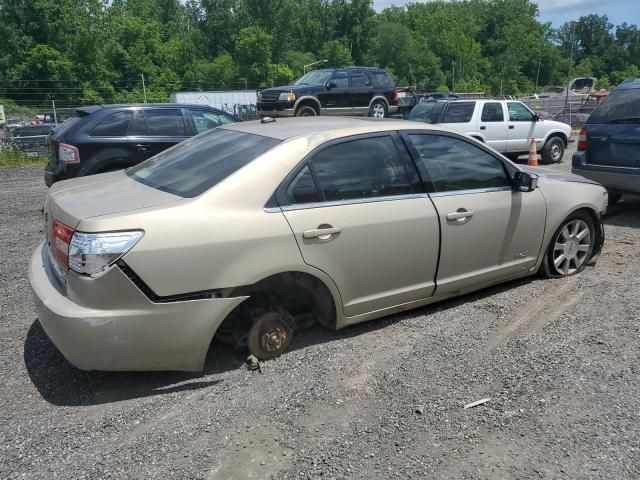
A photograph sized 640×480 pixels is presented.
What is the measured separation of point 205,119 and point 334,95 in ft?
28.5

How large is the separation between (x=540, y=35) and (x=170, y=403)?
124 metres

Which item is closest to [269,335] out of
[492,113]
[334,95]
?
[492,113]

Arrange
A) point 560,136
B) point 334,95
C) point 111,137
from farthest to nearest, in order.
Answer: point 334,95
point 560,136
point 111,137

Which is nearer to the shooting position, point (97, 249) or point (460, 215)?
point (97, 249)

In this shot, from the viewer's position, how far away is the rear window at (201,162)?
3.52 metres

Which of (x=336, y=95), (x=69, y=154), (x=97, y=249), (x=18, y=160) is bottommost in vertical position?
(x=18, y=160)

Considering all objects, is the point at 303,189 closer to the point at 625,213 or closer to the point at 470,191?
the point at 470,191

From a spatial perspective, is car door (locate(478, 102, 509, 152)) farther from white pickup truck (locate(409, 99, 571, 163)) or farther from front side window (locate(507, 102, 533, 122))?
front side window (locate(507, 102, 533, 122))

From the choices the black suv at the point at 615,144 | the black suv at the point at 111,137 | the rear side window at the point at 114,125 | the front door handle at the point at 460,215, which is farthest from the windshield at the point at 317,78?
the front door handle at the point at 460,215

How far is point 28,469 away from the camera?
2.64 meters

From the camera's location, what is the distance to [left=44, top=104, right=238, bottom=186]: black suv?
7.70 meters

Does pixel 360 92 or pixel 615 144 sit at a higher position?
pixel 360 92

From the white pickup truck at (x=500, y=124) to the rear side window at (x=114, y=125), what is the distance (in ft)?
21.9

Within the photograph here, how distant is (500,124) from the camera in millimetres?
13219
